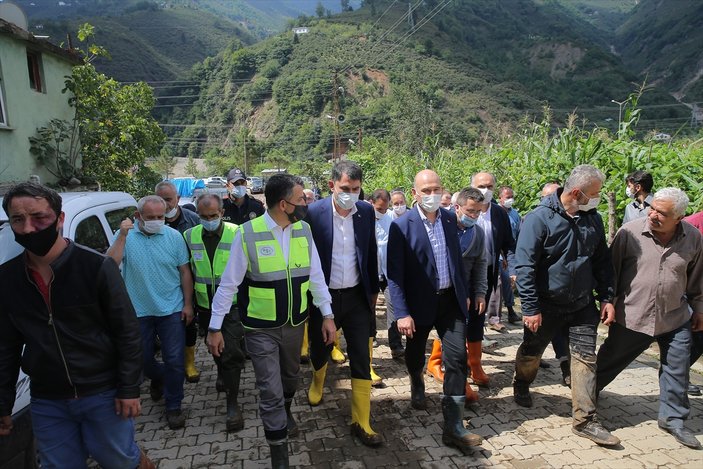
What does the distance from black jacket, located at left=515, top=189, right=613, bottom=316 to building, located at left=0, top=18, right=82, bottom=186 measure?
10.6 meters

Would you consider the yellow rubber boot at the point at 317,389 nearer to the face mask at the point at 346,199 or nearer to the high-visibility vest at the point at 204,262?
the high-visibility vest at the point at 204,262

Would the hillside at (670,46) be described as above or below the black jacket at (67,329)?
above

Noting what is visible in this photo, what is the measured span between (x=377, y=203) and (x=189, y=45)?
133768 mm

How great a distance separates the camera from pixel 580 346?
12.3 ft

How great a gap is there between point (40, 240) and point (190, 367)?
3.15 meters

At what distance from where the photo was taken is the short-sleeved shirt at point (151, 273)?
3.90 metres

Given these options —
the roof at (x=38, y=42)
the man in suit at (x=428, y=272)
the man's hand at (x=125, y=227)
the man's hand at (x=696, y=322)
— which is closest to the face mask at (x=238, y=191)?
the man's hand at (x=125, y=227)

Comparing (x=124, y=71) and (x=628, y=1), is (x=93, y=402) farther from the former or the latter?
(x=628, y=1)

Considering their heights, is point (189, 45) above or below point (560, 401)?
above

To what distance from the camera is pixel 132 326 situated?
2469 millimetres

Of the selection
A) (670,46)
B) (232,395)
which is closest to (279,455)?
(232,395)

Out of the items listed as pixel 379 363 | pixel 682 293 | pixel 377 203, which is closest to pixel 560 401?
pixel 682 293

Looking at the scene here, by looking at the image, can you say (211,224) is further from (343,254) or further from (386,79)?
(386,79)

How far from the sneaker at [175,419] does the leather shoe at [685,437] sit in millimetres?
4077
